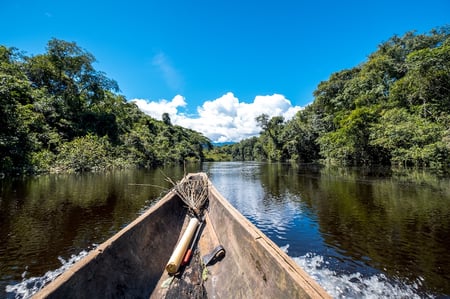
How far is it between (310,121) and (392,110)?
25707 millimetres

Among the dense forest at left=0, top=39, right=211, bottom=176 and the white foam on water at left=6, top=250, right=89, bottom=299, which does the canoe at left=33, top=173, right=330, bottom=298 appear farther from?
the dense forest at left=0, top=39, right=211, bottom=176

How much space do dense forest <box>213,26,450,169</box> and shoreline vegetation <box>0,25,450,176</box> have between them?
0.33ft

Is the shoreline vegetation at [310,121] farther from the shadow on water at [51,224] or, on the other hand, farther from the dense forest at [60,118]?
the shadow on water at [51,224]

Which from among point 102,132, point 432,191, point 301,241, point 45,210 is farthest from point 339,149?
point 102,132

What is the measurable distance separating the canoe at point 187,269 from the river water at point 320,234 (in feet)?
5.84

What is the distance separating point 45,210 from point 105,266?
7.82m

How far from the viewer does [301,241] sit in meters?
5.34

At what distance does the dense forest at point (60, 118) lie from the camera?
18.3 metres

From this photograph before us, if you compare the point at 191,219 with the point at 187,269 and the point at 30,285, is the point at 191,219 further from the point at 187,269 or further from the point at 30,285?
the point at 30,285

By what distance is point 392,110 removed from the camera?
891 inches

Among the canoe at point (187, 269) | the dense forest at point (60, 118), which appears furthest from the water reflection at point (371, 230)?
the dense forest at point (60, 118)

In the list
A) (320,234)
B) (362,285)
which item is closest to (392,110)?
(320,234)

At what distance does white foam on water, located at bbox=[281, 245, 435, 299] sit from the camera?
3217mm

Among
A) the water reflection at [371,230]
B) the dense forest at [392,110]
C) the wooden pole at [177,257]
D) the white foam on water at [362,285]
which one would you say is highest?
the dense forest at [392,110]
